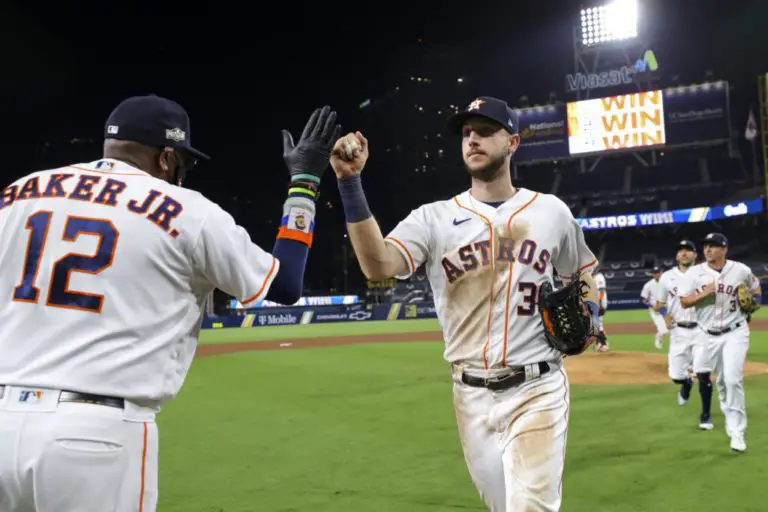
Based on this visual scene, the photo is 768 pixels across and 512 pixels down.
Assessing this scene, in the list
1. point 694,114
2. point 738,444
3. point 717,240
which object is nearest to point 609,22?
point 694,114

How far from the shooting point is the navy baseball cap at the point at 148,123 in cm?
245

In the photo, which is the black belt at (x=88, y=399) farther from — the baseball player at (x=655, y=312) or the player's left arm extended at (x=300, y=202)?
the baseball player at (x=655, y=312)

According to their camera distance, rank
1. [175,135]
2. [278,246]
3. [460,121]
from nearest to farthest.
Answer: [175,135]
[278,246]
[460,121]

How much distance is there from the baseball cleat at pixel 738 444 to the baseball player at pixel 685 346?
96 centimetres

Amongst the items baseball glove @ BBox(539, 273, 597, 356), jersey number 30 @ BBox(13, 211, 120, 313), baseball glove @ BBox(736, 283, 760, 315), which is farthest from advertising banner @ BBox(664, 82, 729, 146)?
jersey number 30 @ BBox(13, 211, 120, 313)

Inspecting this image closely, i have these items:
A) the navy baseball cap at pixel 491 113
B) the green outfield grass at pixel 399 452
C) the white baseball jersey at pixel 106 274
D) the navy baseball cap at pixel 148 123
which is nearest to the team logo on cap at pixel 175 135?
the navy baseball cap at pixel 148 123

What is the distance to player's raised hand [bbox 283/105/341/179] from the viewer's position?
2.87 metres

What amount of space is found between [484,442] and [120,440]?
1803 millimetres

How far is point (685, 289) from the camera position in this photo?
28.2 feet

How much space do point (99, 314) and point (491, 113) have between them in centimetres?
230

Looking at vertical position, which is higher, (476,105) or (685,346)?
Result: (476,105)

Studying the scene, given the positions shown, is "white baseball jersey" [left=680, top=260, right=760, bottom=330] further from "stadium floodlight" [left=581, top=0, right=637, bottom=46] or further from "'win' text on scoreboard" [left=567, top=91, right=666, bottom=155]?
"stadium floodlight" [left=581, top=0, right=637, bottom=46]

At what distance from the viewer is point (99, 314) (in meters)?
2.17

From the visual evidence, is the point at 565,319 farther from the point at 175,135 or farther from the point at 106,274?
the point at 106,274
